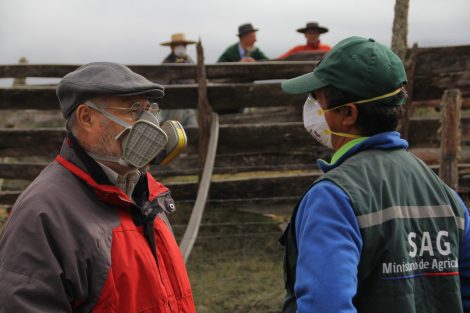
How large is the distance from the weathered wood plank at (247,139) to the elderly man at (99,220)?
5.07 m

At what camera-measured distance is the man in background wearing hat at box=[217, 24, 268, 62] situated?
9.57 metres

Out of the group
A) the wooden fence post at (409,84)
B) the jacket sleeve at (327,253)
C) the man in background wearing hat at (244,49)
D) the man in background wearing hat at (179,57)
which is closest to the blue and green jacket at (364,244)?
the jacket sleeve at (327,253)

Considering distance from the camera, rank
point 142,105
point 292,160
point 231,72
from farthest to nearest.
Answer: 1. point 292,160
2. point 231,72
3. point 142,105

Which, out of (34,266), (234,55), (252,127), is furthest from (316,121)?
(234,55)

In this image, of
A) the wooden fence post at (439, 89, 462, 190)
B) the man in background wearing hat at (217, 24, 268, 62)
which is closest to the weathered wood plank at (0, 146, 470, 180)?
the man in background wearing hat at (217, 24, 268, 62)

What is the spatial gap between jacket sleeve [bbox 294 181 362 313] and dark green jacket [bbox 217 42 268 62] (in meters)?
7.58

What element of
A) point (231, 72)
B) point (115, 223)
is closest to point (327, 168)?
point (115, 223)

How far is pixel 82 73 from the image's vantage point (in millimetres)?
2736

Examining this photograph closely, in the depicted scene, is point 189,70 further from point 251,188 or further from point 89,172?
point 89,172

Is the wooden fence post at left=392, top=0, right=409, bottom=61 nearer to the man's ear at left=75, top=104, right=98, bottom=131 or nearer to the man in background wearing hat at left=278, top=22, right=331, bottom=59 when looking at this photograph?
the man in background wearing hat at left=278, top=22, right=331, bottom=59

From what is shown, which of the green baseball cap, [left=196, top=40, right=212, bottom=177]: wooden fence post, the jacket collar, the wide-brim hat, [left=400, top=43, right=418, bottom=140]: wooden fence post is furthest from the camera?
the wide-brim hat

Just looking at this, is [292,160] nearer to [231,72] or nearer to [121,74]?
[231,72]

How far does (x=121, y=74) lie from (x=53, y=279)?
2.55 ft

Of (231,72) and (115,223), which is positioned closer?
(115,223)
